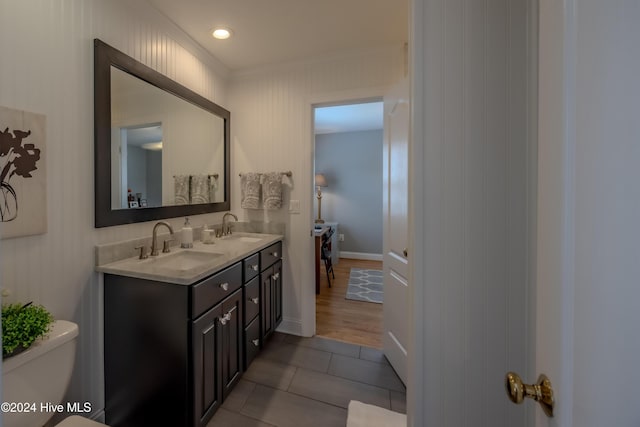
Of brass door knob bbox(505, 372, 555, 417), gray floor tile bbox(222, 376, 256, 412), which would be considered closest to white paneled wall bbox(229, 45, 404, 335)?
gray floor tile bbox(222, 376, 256, 412)

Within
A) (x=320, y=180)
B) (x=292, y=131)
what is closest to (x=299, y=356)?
(x=292, y=131)

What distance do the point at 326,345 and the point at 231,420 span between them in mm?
951

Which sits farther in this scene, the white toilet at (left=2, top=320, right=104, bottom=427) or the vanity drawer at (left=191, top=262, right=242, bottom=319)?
the vanity drawer at (left=191, top=262, right=242, bottom=319)

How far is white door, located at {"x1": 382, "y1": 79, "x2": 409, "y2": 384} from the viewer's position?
1.66 m

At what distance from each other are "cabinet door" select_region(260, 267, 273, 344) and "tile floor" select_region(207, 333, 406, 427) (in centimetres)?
20

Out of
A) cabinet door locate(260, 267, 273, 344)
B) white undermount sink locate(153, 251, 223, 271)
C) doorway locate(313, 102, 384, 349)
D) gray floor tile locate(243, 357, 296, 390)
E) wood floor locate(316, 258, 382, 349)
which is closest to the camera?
white undermount sink locate(153, 251, 223, 271)

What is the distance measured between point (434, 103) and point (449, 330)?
0.71 metres

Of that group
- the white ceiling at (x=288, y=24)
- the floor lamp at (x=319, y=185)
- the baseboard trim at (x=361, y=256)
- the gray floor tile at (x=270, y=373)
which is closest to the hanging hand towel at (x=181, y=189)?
the white ceiling at (x=288, y=24)

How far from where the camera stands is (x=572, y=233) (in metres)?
0.39

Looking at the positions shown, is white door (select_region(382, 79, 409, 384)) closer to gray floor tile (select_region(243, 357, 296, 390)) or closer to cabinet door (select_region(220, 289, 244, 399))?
gray floor tile (select_region(243, 357, 296, 390))

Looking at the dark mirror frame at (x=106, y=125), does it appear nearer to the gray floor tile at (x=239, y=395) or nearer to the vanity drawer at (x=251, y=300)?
the vanity drawer at (x=251, y=300)

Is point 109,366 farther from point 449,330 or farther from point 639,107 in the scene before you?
point 639,107

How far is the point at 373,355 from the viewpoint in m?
2.08

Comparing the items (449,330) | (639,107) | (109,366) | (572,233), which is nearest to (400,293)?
(449,330)
